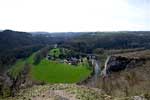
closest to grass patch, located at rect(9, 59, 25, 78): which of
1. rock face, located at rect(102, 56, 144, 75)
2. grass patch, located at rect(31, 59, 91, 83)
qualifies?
grass patch, located at rect(31, 59, 91, 83)

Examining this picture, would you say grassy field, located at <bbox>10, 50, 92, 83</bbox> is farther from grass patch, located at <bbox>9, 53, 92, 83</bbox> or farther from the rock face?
the rock face

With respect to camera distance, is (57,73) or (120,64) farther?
(120,64)

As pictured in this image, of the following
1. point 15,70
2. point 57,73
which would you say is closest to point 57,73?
point 57,73

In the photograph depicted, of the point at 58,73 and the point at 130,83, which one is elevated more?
the point at 130,83

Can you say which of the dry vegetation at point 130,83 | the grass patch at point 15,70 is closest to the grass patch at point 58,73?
the grass patch at point 15,70

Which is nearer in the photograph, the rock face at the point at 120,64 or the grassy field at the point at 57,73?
the grassy field at the point at 57,73

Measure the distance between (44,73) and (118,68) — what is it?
61.3 ft

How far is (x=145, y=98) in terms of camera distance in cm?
3044

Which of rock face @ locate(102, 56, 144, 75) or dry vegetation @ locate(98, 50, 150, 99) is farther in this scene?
rock face @ locate(102, 56, 144, 75)

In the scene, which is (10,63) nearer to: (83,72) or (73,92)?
(83,72)

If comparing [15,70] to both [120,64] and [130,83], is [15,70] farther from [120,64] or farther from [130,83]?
[130,83]

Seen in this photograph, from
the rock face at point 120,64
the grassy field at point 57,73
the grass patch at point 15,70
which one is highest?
the rock face at point 120,64

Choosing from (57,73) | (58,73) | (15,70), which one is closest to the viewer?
(58,73)

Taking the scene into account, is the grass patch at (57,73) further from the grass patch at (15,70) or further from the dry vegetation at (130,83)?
the dry vegetation at (130,83)
